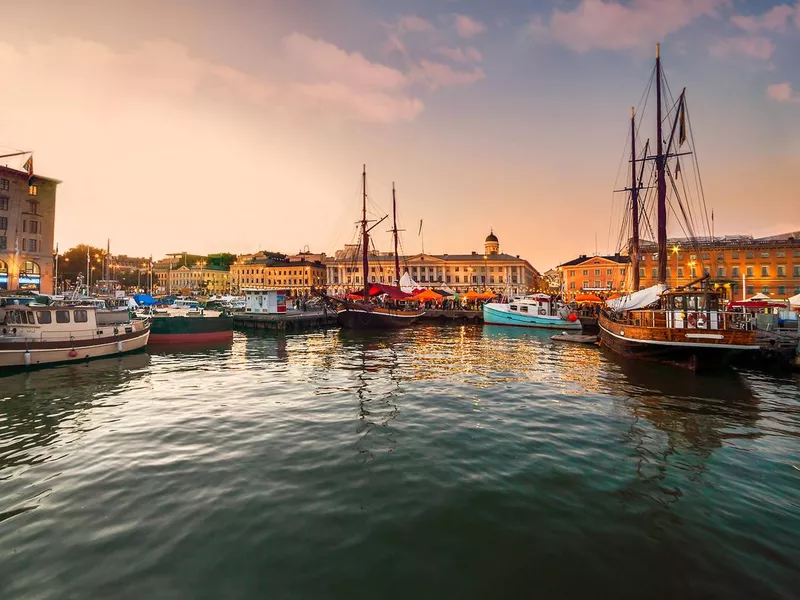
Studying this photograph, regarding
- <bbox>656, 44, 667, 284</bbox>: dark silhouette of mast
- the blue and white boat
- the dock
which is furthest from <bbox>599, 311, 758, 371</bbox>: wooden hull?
the dock

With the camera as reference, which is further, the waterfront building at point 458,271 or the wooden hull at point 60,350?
the waterfront building at point 458,271

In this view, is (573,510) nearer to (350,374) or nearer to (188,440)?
(188,440)

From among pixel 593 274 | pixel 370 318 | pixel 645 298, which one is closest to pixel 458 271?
pixel 593 274

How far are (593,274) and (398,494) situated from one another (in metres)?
106

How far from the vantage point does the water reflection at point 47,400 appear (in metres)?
9.94

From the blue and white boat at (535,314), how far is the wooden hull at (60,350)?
4213 centimetres

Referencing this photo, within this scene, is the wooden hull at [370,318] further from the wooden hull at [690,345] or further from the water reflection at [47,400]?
the wooden hull at [690,345]

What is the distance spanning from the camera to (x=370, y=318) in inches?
1805

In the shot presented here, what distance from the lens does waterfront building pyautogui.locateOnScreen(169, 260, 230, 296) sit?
168 m

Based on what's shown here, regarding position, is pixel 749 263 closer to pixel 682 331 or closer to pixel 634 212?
pixel 634 212

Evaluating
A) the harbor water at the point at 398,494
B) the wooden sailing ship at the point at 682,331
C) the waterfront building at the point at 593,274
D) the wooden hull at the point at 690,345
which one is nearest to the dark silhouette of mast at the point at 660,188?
the wooden sailing ship at the point at 682,331

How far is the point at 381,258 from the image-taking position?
140375mm

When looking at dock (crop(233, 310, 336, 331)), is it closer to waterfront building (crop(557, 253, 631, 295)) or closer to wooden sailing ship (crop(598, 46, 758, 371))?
wooden sailing ship (crop(598, 46, 758, 371))

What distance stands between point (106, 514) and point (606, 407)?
14625mm
